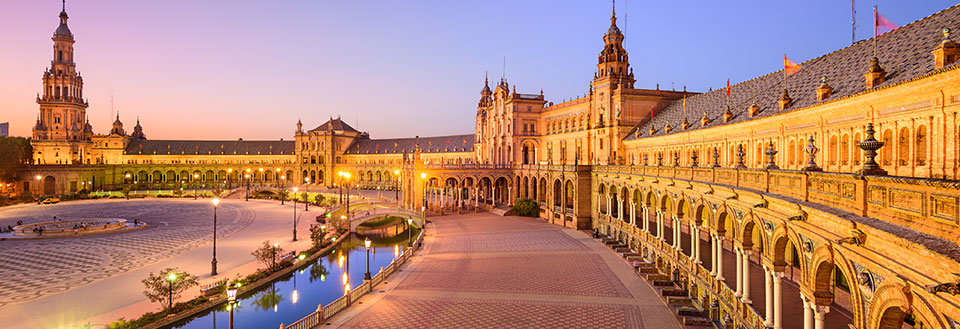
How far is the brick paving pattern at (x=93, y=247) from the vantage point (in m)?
30.4

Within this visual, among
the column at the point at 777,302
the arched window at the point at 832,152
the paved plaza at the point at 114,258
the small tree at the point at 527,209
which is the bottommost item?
the paved plaza at the point at 114,258

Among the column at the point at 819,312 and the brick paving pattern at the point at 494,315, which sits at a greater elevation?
the column at the point at 819,312

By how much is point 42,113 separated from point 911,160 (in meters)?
146

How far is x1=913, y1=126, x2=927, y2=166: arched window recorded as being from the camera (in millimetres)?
17062

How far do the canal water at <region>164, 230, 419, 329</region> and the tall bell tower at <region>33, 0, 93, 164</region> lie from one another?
102804 millimetres

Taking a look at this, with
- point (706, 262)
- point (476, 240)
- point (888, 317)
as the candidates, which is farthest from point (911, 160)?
point (476, 240)

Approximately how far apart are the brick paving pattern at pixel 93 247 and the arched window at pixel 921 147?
4187 cm

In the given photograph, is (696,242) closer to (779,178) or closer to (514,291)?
(514,291)

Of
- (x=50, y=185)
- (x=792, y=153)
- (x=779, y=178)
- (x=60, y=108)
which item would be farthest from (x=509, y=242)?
(x=60, y=108)

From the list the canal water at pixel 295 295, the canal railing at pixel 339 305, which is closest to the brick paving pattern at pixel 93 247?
the canal water at pixel 295 295

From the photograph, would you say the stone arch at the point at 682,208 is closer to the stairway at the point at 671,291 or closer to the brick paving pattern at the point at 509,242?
the stairway at the point at 671,291

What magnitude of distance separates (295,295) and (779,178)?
28335 millimetres

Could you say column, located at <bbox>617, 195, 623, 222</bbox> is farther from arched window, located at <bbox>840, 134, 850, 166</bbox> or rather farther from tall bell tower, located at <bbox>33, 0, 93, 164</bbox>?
tall bell tower, located at <bbox>33, 0, 93, 164</bbox>

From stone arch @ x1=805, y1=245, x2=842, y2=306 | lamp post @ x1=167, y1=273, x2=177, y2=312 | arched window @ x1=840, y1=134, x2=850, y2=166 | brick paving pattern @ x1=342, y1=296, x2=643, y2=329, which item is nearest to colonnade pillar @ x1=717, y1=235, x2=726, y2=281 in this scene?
brick paving pattern @ x1=342, y1=296, x2=643, y2=329
